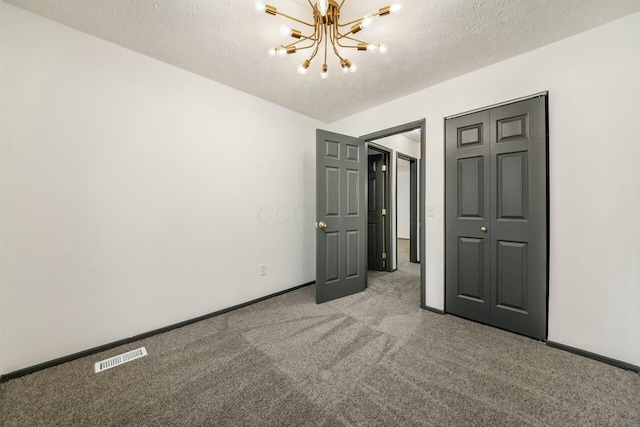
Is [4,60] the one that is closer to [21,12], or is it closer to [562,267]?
[21,12]

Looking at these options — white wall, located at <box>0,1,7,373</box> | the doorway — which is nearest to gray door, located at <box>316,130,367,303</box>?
the doorway

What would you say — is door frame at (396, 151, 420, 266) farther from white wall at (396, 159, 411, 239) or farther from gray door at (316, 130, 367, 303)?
white wall at (396, 159, 411, 239)

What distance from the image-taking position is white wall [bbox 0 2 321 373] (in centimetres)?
163

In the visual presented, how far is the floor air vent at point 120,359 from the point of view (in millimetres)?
1709

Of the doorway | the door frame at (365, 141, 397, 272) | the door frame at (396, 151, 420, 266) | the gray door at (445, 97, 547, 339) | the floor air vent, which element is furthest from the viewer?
the door frame at (396, 151, 420, 266)

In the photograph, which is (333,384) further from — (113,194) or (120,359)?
(113,194)

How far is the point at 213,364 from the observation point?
5.72ft

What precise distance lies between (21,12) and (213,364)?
9.30ft

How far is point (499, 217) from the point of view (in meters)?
2.21

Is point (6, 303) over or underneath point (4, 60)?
underneath

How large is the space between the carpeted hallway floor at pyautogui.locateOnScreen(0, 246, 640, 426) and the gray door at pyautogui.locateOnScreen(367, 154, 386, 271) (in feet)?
6.76

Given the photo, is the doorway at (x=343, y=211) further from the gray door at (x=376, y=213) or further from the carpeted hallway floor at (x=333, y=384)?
the gray door at (x=376, y=213)

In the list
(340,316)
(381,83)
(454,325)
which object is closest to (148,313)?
(340,316)

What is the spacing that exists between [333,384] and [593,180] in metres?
2.43
